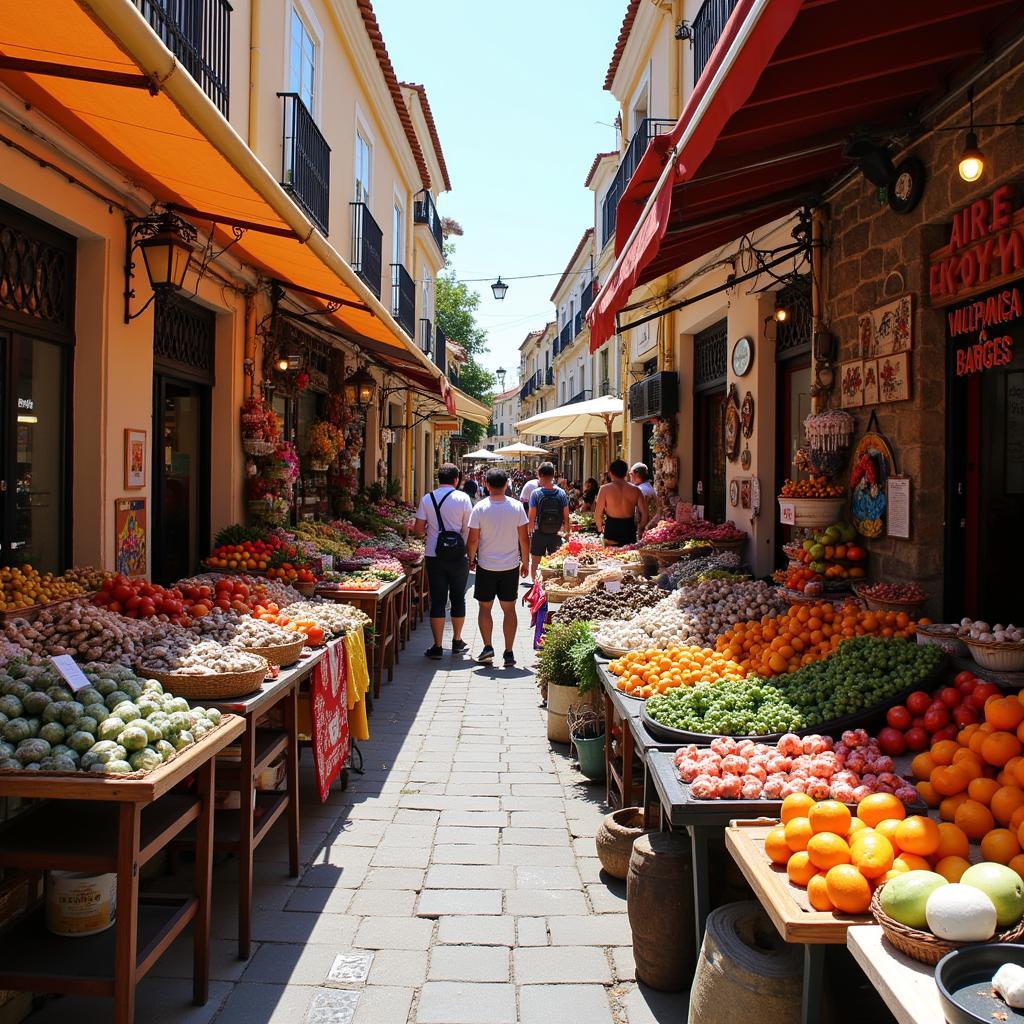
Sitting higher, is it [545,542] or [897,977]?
[545,542]

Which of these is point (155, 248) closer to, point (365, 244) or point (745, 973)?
point (745, 973)

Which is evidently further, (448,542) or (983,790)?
(448,542)

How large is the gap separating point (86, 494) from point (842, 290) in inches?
212

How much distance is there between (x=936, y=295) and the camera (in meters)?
5.08

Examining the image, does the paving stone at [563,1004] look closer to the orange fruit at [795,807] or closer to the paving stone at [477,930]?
the paving stone at [477,930]

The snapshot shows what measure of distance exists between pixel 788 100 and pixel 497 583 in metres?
5.77

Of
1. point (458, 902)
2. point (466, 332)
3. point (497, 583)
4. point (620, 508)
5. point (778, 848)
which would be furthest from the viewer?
point (466, 332)

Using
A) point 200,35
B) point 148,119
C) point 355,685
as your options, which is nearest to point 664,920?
point 355,685

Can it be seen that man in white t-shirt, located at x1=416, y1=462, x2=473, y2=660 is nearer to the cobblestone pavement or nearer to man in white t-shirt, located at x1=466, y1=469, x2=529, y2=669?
man in white t-shirt, located at x1=466, y1=469, x2=529, y2=669

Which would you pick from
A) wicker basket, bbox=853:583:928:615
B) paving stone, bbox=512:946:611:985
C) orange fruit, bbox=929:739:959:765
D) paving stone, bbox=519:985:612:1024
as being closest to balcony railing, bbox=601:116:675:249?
wicker basket, bbox=853:583:928:615

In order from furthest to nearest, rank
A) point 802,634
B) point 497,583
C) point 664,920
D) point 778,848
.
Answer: point 497,583 → point 802,634 → point 664,920 → point 778,848

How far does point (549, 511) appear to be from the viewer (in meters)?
12.1

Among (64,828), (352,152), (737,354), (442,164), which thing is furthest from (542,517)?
(442,164)

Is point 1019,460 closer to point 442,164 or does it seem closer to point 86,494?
point 86,494
